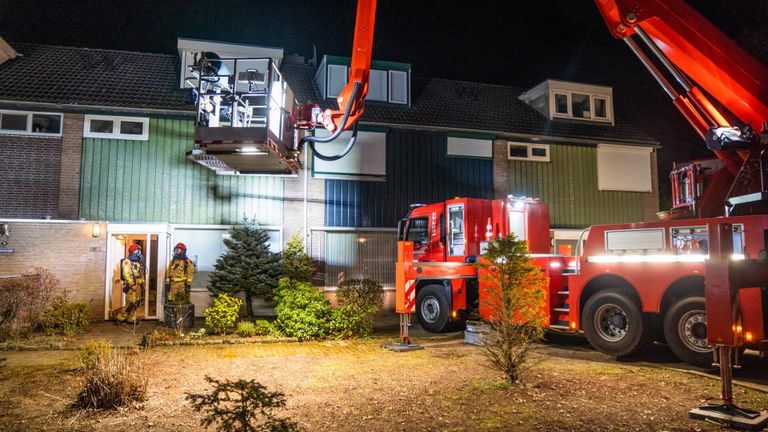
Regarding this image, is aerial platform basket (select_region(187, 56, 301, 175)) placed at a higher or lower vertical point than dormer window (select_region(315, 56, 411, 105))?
lower

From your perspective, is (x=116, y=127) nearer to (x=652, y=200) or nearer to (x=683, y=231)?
(x=683, y=231)

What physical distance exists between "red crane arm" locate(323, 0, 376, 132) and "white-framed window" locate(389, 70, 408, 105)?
7337 mm

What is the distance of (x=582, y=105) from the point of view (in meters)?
20.0

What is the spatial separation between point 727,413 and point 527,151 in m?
13.7

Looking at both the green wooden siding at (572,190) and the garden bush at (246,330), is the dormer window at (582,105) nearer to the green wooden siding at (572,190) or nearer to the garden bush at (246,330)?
the green wooden siding at (572,190)

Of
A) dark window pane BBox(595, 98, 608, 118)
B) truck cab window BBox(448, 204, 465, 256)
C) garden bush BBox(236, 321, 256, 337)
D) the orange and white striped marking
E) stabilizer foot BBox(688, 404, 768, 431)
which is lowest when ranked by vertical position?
stabilizer foot BBox(688, 404, 768, 431)

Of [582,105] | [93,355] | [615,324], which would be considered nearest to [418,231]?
[615,324]

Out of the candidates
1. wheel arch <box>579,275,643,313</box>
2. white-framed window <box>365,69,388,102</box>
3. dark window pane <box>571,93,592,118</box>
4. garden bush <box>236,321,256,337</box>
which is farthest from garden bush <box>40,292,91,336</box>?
dark window pane <box>571,93,592,118</box>

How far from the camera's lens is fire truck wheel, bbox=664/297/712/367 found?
7691 mm

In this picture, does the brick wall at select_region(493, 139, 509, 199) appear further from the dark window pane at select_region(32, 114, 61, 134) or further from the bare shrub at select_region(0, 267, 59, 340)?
the dark window pane at select_region(32, 114, 61, 134)

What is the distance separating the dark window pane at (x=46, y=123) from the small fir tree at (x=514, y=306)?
43.7 feet

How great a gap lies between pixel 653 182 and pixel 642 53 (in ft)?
38.7

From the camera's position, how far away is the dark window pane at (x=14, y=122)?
46.8ft

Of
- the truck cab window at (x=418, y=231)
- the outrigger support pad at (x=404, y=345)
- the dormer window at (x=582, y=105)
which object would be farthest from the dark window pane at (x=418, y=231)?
the dormer window at (x=582, y=105)
